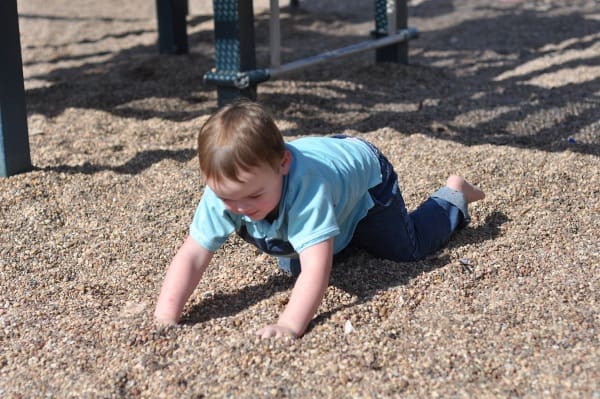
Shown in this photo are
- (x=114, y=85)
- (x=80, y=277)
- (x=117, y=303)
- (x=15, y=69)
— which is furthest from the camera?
(x=114, y=85)

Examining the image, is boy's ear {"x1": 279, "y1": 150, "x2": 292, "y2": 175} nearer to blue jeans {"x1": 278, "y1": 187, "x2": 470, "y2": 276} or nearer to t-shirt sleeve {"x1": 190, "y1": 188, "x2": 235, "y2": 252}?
t-shirt sleeve {"x1": 190, "y1": 188, "x2": 235, "y2": 252}

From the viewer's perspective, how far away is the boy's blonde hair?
85.1 inches

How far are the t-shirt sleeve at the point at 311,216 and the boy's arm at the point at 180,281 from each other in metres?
0.31

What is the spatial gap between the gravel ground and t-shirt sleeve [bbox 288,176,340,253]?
259 mm

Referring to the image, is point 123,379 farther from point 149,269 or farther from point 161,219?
point 161,219

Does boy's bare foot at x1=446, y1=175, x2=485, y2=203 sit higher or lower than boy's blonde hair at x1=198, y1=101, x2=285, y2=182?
lower

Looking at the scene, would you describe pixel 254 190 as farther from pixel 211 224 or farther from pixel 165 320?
pixel 165 320

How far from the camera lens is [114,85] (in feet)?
18.2

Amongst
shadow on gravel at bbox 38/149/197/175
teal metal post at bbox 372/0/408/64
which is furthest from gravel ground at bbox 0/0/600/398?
teal metal post at bbox 372/0/408/64

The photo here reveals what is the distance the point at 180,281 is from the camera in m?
2.45

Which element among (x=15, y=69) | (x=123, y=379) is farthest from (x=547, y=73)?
(x=123, y=379)

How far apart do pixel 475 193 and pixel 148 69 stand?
3.50 metres

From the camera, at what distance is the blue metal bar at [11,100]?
3576 millimetres

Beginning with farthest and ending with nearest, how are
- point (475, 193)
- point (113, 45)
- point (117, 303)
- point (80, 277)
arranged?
point (113, 45) → point (475, 193) → point (80, 277) → point (117, 303)
